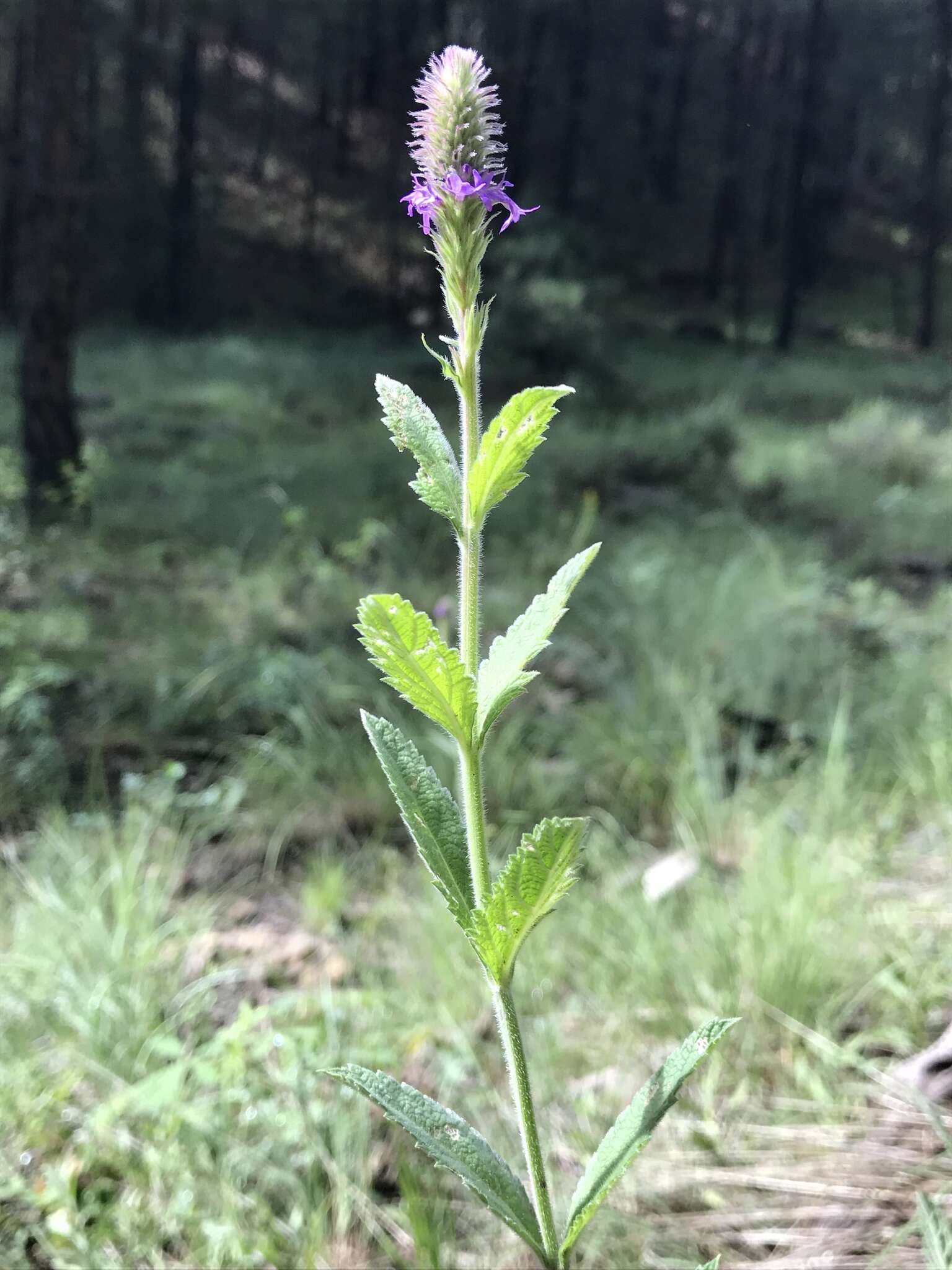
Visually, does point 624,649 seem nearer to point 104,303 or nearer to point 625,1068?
point 625,1068

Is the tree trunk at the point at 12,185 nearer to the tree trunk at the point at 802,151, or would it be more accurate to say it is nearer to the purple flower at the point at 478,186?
the tree trunk at the point at 802,151

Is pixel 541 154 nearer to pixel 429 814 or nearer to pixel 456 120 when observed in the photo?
pixel 456 120

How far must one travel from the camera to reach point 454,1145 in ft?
2.26

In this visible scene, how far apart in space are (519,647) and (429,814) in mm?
149

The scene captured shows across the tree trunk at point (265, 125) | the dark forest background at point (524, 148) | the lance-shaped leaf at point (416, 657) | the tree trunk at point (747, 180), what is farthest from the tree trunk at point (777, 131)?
the lance-shaped leaf at point (416, 657)

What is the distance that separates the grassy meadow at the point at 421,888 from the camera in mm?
1188

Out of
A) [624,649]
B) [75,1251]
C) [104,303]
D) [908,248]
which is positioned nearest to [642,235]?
[908,248]

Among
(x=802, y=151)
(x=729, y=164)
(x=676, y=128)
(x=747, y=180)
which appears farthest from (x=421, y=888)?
(x=676, y=128)

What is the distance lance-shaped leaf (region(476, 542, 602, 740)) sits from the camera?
2.10 feet

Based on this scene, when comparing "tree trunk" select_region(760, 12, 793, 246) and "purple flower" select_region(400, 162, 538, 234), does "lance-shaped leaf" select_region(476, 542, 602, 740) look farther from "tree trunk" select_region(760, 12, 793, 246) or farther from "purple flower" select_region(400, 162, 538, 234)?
"tree trunk" select_region(760, 12, 793, 246)

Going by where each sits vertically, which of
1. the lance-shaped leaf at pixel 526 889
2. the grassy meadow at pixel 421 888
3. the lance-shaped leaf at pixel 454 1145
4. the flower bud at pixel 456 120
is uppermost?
the flower bud at pixel 456 120

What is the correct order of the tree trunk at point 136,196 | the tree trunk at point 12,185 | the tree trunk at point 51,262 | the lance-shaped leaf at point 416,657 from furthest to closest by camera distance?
the tree trunk at point 136,196 → the tree trunk at point 12,185 → the tree trunk at point 51,262 → the lance-shaped leaf at point 416,657

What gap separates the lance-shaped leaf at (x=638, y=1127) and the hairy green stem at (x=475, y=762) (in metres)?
0.03

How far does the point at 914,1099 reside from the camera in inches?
48.0
